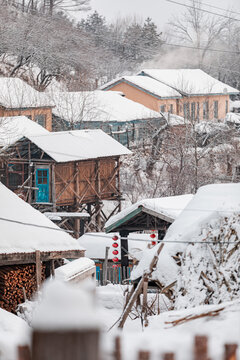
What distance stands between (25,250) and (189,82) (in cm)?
4921

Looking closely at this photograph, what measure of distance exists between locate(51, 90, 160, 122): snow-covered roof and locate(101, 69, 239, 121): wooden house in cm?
469

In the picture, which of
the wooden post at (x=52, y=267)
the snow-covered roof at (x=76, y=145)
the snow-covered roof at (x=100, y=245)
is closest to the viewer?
the wooden post at (x=52, y=267)

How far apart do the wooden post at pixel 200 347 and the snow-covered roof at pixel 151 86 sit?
53395 millimetres

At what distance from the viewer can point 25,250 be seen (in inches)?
582

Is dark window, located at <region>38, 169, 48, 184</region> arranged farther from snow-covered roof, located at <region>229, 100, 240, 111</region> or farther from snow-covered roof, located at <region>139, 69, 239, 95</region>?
snow-covered roof, located at <region>229, 100, 240, 111</region>

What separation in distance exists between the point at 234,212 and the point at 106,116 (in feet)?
123

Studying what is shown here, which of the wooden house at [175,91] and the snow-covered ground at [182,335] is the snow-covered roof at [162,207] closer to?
the snow-covered ground at [182,335]

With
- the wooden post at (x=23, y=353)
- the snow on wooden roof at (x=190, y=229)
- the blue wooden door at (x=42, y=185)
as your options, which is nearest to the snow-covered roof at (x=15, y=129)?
the blue wooden door at (x=42, y=185)

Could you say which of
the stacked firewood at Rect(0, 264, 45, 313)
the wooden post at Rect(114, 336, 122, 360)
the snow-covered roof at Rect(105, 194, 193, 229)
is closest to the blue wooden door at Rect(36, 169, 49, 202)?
the snow-covered roof at Rect(105, 194, 193, 229)

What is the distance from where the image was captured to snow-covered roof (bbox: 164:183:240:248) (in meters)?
10.6

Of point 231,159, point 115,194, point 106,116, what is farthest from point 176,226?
point 106,116

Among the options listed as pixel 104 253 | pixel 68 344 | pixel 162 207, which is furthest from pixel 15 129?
pixel 68 344

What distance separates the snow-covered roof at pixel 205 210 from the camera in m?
10.6

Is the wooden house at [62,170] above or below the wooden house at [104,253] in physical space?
above
